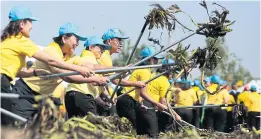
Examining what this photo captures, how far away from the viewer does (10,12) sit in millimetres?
9000

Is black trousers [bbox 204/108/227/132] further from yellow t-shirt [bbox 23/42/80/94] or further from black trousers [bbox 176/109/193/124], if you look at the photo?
yellow t-shirt [bbox 23/42/80/94]

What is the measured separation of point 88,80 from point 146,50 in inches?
136

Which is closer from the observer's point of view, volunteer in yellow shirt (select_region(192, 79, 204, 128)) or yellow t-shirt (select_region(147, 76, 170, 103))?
yellow t-shirt (select_region(147, 76, 170, 103))

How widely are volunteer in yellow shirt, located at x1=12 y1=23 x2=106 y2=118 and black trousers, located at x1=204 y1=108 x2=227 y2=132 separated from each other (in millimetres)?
12560

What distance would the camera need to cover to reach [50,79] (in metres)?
9.88

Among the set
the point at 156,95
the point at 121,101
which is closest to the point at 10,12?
the point at 121,101

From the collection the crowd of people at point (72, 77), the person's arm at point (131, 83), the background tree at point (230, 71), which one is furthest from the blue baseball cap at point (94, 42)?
the background tree at point (230, 71)

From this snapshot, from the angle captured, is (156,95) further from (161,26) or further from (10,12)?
(10,12)

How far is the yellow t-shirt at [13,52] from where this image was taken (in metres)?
8.41

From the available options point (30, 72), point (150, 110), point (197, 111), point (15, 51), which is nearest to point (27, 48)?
point (15, 51)

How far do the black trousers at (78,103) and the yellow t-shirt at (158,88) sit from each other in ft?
10.3

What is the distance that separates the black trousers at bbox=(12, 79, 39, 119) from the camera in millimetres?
9719

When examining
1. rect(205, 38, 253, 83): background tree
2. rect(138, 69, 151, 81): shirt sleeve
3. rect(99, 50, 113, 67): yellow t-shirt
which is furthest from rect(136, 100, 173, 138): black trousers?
rect(205, 38, 253, 83): background tree

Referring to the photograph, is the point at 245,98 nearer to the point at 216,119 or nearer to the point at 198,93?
the point at 198,93
